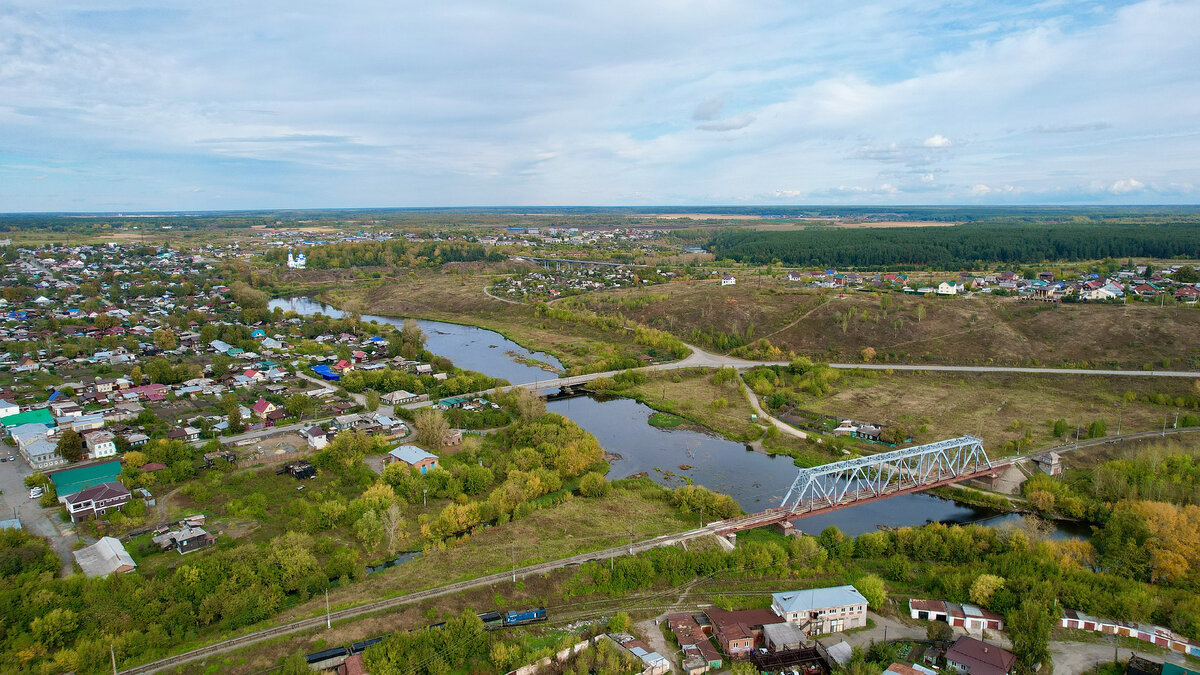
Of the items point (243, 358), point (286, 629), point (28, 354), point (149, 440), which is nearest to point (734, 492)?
point (286, 629)

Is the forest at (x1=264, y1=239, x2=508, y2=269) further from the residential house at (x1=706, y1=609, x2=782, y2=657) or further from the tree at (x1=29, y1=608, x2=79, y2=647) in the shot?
the residential house at (x1=706, y1=609, x2=782, y2=657)

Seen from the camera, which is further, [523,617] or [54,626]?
[523,617]

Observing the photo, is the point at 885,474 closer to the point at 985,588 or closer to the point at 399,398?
the point at 985,588

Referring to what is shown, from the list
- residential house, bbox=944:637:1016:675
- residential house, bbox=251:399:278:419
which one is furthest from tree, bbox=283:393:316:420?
residential house, bbox=944:637:1016:675

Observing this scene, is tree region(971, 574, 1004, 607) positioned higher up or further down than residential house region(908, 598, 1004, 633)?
higher up

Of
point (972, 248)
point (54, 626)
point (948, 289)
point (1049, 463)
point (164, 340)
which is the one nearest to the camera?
point (54, 626)

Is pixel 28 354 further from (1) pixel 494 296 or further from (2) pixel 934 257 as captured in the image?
(2) pixel 934 257

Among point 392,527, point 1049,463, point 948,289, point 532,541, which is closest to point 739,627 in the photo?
point 532,541

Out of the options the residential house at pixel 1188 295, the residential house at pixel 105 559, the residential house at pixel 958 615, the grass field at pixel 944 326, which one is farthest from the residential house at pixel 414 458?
the residential house at pixel 1188 295
